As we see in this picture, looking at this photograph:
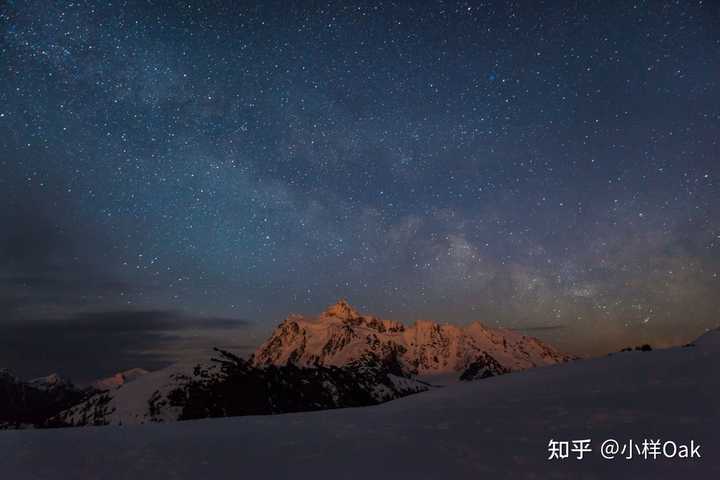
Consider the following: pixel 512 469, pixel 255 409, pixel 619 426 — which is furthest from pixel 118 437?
pixel 255 409

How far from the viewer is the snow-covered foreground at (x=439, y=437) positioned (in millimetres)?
6695

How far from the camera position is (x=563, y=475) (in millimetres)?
6285

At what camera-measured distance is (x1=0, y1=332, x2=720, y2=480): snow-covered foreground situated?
264 inches

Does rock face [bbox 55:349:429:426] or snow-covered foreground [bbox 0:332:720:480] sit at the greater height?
snow-covered foreground [bbox 0:332:720:480]

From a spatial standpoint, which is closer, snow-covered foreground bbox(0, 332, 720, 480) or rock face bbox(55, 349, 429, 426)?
snow-covered foreground bbox(0, 332, 720, 480)

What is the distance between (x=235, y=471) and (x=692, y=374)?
8.58 metres

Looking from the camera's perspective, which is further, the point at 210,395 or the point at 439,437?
the point at 210,395

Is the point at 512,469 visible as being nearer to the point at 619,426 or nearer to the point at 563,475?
the point at 563,475

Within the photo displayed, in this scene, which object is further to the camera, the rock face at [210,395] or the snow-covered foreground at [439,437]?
the rock face at [210,395]

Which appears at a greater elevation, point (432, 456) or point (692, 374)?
point (692, 374)

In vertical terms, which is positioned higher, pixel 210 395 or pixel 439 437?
pixel 439 437

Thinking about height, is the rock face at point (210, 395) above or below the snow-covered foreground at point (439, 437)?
below

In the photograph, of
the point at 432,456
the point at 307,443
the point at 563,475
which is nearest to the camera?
Answer: the point at 563,475

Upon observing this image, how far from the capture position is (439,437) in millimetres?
7855
